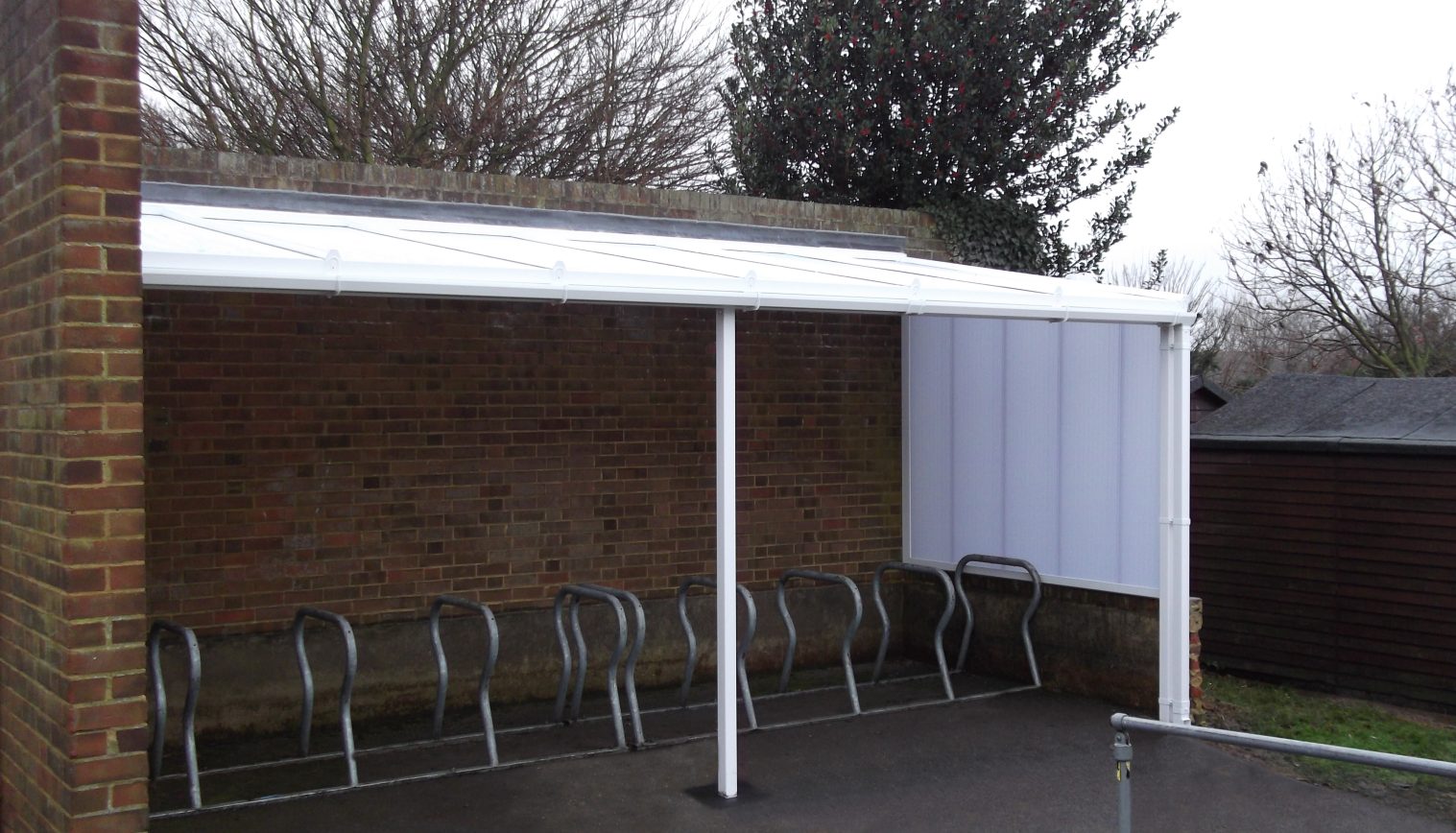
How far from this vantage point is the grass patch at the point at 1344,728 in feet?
20.9

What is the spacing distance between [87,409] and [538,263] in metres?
2.29

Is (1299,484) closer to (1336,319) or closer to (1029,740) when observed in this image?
(1029,740)

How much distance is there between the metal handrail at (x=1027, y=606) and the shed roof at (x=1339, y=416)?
180 cm

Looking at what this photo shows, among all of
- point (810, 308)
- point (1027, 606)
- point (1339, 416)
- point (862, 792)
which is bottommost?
point (862, 792)

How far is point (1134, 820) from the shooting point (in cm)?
589

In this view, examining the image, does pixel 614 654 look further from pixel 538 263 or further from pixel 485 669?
pixel 538 263

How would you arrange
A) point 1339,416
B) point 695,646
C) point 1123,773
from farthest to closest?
point 1339,416
point 695,646
point 1123,773

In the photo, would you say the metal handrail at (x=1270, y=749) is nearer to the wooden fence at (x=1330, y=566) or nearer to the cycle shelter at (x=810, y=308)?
the cycle shelter at (x=810, y=308)

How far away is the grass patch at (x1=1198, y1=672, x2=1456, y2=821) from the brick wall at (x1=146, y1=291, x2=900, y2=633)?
254 centimetres

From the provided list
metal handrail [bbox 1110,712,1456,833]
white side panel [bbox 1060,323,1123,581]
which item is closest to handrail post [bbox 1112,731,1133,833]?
metal handrail [bbox 1110,712,1456,833]

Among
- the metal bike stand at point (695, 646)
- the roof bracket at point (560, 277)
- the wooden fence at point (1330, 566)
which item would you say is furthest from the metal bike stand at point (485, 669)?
the wooden fence at point (1330, 566)

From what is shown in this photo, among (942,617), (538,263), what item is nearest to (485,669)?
(538,263)

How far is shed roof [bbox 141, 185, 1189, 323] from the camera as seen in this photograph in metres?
4.88

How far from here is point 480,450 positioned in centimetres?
785
